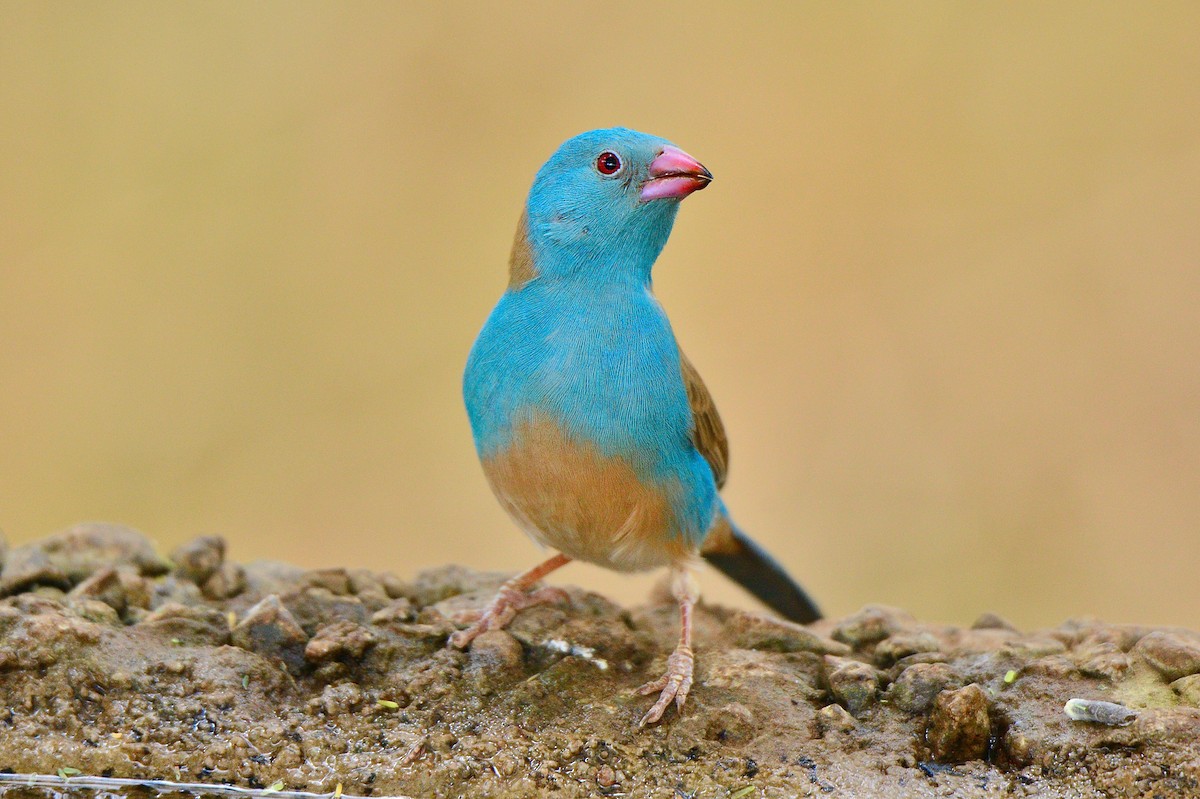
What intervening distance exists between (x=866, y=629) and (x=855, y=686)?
0.55 metres

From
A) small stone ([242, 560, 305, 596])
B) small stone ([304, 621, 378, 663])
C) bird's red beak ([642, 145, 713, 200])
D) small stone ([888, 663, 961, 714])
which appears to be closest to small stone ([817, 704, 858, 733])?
small stone ([888, 663, 961, 714])

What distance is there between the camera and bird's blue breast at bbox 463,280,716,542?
145 inches

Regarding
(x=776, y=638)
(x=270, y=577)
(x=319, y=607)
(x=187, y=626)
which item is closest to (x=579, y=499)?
(x=776, y=638)

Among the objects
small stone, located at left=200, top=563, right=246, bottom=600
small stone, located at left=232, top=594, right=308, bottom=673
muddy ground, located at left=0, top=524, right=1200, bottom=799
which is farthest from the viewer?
small stone, located at left=200, top=563, right=246, bottom=600

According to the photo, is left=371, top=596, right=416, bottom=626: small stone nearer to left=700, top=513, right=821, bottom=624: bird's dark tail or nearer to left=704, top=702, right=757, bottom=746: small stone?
left=704, top=702, right=757, bottom=746: small stone

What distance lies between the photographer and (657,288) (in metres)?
8.12

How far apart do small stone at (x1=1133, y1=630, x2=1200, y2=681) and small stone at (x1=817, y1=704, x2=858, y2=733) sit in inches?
32.2

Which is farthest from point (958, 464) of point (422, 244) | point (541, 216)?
point (541, 216)

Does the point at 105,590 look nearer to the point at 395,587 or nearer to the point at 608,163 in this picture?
the point at 395,587

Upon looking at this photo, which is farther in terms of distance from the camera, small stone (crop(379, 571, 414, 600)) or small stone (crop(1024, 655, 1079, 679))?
small stone (crop(379, 571, 414, 600))

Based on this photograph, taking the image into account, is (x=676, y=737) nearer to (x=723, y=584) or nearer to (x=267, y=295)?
(x=723, y=584)

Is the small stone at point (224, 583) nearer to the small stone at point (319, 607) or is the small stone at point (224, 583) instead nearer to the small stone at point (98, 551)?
the small stone at point (98, 551)

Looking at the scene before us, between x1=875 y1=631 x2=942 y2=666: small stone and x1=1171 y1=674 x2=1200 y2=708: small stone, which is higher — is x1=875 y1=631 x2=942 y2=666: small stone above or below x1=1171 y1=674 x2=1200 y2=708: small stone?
above

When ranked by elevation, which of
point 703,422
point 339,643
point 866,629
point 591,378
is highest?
point 591,378
